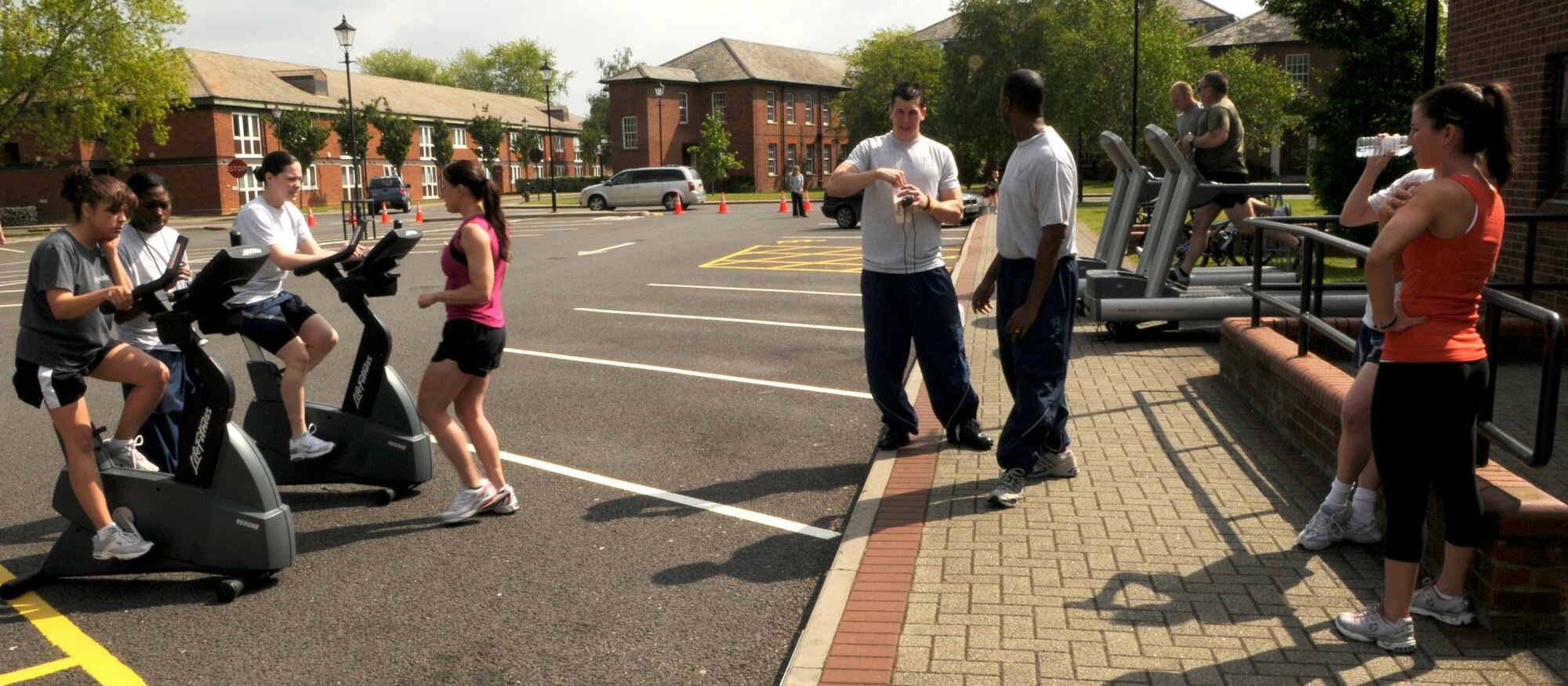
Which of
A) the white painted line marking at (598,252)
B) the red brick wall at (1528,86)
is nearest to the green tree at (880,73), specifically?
the white painted line marking at (598,252)

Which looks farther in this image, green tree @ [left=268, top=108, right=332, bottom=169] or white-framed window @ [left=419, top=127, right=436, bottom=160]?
white-framed window @ [left=419, top=127, right=436, bottom=160]

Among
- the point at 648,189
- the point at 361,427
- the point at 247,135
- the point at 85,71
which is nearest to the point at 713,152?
the point at 648,189

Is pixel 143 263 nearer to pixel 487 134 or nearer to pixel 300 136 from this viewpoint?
pixel 300 136

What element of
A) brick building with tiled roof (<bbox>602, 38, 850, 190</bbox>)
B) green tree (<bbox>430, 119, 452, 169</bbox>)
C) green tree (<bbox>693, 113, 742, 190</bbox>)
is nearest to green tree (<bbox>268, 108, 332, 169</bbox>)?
green tree (<bbox>430, 119, 452, 169</bbox>)

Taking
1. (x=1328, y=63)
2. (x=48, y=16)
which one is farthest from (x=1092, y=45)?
(x=48, y=16)

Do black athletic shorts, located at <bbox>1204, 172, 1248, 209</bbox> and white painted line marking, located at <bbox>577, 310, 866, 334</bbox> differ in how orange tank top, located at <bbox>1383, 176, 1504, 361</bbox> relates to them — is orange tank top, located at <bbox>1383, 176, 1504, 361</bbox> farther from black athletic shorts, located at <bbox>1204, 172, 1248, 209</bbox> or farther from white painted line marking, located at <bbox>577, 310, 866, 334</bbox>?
white painted line marking, located at <bbox>577, 310, 866, 334</bbox>

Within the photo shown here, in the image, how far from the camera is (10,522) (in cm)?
541

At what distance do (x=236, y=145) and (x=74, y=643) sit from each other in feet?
201

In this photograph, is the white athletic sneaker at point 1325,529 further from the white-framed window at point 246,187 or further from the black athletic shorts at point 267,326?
the white-framed window at point 246,187

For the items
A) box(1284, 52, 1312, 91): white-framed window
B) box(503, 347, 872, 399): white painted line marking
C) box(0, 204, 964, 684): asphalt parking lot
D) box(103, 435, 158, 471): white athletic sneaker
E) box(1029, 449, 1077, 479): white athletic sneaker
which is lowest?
box(0, 204, 964, 684): asphalt parking lot

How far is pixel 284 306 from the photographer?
598cm

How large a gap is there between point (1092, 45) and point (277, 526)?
42630 mm

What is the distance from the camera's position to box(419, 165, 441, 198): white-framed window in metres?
74.8

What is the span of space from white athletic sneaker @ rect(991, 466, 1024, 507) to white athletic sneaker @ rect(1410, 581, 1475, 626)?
1.72 metres
